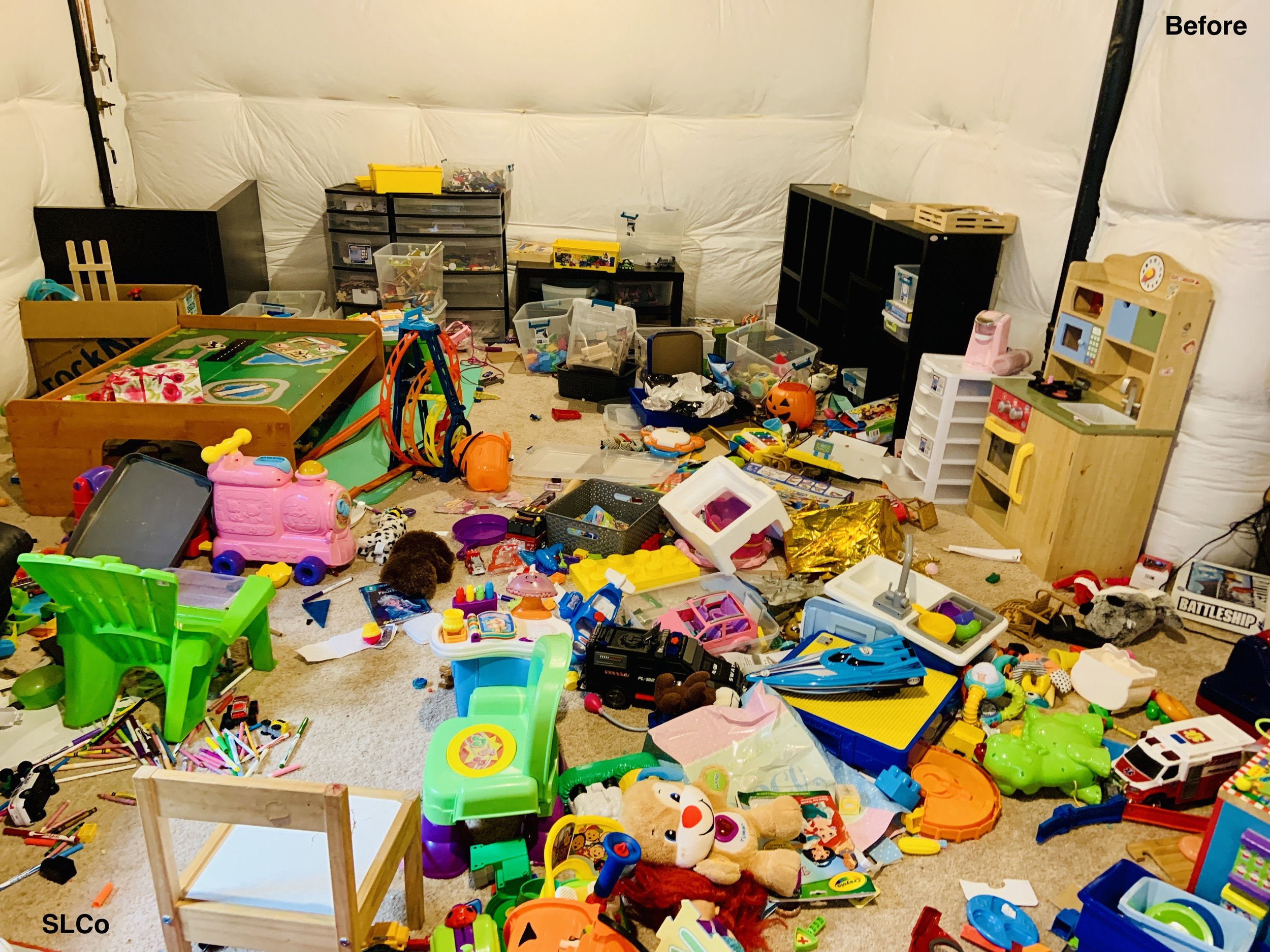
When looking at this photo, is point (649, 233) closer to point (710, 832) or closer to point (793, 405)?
point (793, 405)

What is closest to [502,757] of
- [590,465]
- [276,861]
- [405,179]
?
[276,861]

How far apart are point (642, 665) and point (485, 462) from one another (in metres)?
1.57

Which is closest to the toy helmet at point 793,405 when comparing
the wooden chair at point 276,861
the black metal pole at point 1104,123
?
the black metal pole at point 1104,123

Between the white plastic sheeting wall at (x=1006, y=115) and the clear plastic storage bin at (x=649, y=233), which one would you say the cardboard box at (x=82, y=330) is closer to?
the clear plastic storage bin at (x=649, y=233)

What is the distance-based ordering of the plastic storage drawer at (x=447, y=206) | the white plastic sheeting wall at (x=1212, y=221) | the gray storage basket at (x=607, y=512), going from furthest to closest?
the plastic storage drawer at (x=447, y=206) < the gray storage basket at (x=607, y=512) < the white plastic sheeting wall at (x=1212, y=221)

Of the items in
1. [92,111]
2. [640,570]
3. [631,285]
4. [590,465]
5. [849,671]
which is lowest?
[590,465]

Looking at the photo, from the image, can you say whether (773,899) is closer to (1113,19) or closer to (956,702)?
(956,702)

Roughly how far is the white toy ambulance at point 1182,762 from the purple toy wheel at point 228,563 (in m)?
2.74

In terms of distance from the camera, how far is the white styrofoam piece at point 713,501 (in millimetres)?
3119

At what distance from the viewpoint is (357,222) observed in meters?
5.64

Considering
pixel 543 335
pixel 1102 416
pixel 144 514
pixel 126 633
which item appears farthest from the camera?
pixel 543 335

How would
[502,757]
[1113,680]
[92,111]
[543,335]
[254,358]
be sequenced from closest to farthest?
[502,757] < [1113,680] < [254,358] < [92,111] < [543,335]

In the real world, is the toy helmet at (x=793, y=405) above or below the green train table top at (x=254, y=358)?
below

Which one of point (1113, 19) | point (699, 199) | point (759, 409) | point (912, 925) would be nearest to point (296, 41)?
point (699, 199)
